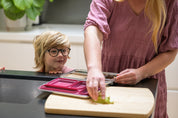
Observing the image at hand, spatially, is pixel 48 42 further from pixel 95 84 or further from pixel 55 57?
pixel 95 84

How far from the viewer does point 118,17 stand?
1.12 meters

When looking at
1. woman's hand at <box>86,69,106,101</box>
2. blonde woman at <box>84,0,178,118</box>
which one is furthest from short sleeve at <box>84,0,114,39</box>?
woman's hand at <box>86,69,106,101</box>

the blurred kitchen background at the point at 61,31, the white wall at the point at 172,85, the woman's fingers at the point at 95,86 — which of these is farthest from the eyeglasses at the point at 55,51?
the white wall at the point at 172,85

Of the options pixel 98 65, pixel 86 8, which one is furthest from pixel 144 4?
pixel 86 8

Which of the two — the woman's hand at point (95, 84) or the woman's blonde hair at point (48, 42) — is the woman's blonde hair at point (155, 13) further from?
the woman's blonde hair at point (48, 42)

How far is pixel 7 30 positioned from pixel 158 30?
5.46 feet

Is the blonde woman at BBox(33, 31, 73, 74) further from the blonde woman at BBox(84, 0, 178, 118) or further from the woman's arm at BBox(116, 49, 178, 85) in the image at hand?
the woman's arm at BBox(116, 49, 178, 85)

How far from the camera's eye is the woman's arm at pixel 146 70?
1.02 m

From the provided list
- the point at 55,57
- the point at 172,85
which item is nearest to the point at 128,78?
the point at 55,57

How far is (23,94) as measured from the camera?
912 mm

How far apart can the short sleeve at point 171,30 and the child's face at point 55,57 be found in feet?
1.68

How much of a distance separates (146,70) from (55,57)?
1.70 ft

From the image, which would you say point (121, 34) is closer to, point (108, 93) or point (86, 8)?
point (108, 93)

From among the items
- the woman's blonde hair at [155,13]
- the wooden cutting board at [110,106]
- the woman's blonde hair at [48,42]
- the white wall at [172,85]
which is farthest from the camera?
the white wall at [172,85]
